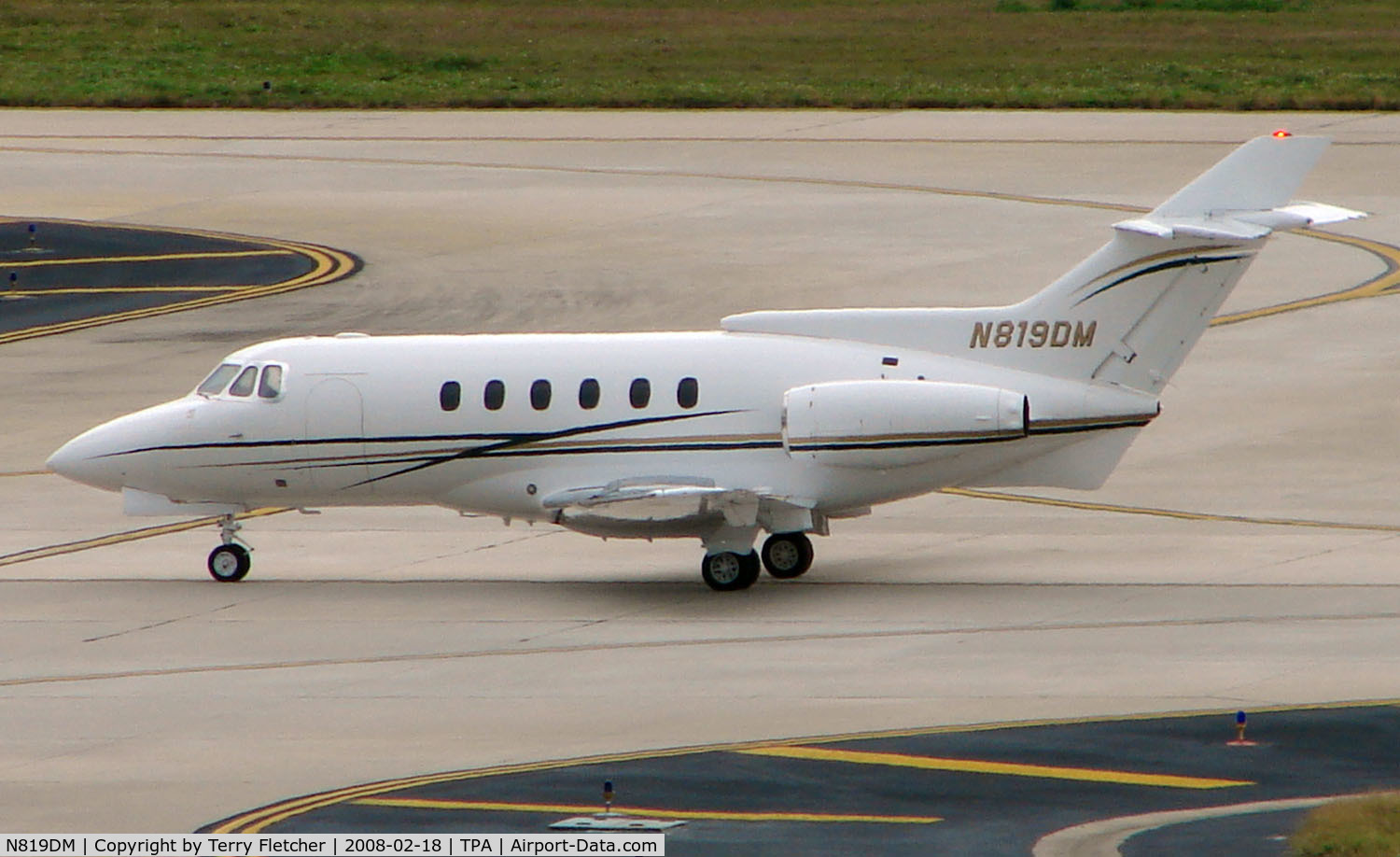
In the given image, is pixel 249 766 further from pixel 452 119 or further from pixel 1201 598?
pixel 452 119

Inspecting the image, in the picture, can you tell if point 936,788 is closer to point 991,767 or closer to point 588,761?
point 991,767

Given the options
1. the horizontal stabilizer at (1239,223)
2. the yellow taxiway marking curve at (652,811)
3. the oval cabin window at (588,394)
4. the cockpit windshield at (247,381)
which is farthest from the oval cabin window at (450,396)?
the yellow taxiway marking curve at (652,811)

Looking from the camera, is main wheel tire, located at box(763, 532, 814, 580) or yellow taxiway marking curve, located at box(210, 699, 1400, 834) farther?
main wheel tire, located at box(763, 532, 814, 580)

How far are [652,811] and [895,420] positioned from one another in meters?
10.1

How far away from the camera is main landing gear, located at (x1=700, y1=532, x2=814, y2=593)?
98.2ft

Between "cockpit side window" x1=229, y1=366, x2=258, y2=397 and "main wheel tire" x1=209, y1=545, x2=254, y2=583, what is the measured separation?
82.2 inches

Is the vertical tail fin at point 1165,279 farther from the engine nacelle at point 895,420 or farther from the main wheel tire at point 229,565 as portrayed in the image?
the main wheel tire at point 229,565

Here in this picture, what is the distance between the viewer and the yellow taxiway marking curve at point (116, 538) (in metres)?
33.6

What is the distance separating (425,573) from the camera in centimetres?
3219

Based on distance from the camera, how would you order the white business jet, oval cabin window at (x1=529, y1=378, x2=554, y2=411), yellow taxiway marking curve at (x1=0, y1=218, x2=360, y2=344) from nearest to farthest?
the white business jet < oval cabin window at (x1=529, y1=378, x2=554, y2=411) < yellow taxiway marking curve at (x1=0, y1=218, x2=360, y2=344)

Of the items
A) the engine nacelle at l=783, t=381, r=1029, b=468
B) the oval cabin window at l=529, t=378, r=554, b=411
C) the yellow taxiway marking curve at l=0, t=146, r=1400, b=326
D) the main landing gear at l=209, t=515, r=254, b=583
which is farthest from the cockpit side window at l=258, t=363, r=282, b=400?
the yellow taxiway marking curve at l=0, t=146, r=1400, b=326

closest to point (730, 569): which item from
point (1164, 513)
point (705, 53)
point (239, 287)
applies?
point (1164, 513)
